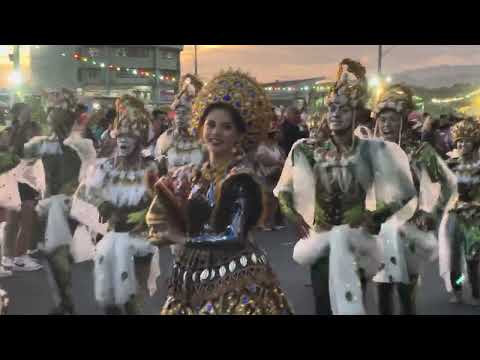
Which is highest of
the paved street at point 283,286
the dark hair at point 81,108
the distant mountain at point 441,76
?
the distant mountain at point 441,76

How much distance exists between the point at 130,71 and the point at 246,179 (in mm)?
1217

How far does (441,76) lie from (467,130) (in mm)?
444

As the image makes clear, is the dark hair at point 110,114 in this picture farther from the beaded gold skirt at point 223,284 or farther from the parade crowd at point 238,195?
the beaded gold skirt at point 223,284

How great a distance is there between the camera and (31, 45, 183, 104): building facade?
4.15m

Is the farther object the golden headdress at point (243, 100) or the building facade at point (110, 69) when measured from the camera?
the building facade at point (110, 69)

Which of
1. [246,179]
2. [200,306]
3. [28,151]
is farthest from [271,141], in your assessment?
[28,151]

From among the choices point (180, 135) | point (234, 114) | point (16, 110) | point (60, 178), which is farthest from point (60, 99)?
point (234, 114)

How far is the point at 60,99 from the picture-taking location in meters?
4.20

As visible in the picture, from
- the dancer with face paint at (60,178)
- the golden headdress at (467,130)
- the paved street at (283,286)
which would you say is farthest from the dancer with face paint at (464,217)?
the dancer with face paint at (60,178)

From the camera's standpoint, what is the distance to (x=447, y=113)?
4.12 m

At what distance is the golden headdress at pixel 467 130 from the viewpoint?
4209 mm

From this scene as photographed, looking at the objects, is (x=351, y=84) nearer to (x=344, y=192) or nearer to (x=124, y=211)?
(x=344, y=192)

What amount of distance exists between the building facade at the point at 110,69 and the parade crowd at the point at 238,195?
11 centimetres

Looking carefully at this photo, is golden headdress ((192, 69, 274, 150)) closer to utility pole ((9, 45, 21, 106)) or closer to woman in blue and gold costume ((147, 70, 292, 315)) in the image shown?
woman in blue and gold costume ((147, 70, 292, 315))
